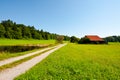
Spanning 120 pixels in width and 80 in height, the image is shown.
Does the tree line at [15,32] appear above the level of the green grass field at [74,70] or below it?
above

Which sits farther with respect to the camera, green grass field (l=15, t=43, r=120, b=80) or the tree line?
the tree line

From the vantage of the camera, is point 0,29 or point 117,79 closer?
point 117,79

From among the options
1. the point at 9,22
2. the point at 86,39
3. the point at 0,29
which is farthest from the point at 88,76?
the point at 9,22

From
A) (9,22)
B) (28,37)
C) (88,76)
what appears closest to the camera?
(88,76)

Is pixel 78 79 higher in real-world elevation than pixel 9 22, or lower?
lower

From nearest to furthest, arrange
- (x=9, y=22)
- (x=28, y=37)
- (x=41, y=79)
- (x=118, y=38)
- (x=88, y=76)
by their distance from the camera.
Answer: (x=41, y=79) < (x=88, y=76) < (x=9, y=22) < (x=28, y=37) < (x=118, y=38)

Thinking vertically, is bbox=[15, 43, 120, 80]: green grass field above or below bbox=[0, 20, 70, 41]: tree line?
below

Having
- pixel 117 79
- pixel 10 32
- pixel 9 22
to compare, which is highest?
pixel 9 22

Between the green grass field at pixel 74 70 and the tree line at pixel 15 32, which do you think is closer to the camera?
the green grass field at pixel 74 70

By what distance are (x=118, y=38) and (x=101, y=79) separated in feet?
481

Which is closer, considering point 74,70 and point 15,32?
point 74,70

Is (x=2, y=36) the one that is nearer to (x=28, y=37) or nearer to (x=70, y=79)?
Result: (x=28, y=37)

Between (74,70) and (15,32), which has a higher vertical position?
(15,32)

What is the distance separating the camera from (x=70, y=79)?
1030 cm
